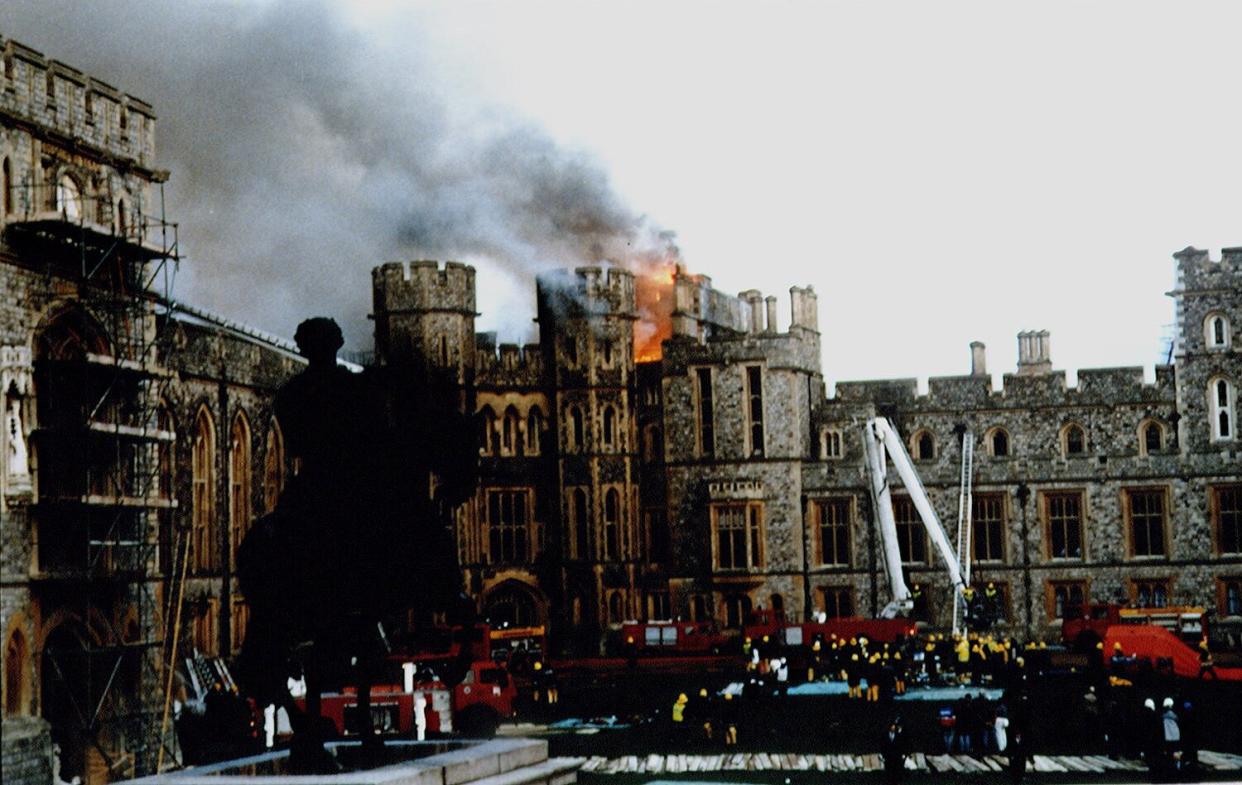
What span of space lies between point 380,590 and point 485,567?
29752mm

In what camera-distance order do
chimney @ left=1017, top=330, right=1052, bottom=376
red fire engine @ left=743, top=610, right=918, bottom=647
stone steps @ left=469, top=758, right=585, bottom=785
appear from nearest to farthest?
stone steps @ left=469, top=758, right=585, bottom=785
red fire engine @ left=743, top=610, right=918, bottom=647
chimney @ left=1017, top=330, right=1052, bottom=376

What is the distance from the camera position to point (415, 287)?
39188mm

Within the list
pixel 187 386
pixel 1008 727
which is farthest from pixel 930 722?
pixel 187 386

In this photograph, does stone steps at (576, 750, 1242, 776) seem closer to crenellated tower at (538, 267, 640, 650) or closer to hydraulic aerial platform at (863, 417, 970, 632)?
hydraulic aerial platform at (863, 417, 970, 632)

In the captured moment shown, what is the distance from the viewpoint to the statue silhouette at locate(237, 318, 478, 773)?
10258 millimetres

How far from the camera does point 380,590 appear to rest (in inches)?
412

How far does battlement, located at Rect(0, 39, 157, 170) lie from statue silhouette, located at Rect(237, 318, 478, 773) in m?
14.1

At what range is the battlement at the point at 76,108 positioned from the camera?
2316 cm

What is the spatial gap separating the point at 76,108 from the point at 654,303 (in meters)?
28.1

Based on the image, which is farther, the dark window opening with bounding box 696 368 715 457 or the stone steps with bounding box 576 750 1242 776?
the dark window opening with bounding box 696 368 715 457

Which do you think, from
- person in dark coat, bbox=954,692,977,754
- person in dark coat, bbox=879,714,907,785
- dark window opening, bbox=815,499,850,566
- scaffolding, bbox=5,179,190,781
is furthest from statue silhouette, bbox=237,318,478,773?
dark window opening, bbox=815,499,850,566

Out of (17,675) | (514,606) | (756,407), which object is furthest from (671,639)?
(17,675)

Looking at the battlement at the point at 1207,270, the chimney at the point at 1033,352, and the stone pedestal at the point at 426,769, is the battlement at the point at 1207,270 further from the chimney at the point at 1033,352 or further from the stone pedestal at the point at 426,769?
the stone pedestal at the point at 426,769

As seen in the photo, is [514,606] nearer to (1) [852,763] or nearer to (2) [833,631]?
(2) [833,631]
